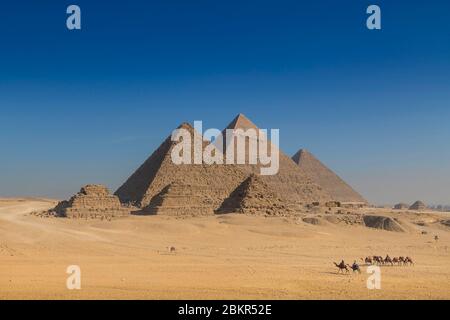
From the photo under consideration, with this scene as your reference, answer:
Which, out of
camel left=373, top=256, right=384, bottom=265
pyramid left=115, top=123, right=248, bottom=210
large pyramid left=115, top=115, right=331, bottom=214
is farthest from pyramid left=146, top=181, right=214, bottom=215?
camel left=373, top=256, right=384, bottom=265

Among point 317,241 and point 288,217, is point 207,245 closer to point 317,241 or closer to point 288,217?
point 317,241

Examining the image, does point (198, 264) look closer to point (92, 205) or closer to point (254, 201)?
point (254, 201)

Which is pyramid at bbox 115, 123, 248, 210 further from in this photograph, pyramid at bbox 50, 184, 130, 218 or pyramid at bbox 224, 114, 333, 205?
pyramid at bbox 224, 114, 333, 205

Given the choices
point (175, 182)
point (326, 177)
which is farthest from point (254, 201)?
point (326, 177)

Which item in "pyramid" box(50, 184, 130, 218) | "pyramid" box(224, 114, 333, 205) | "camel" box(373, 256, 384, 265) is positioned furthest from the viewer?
"pyramid" box(224, 114, 333, 205)

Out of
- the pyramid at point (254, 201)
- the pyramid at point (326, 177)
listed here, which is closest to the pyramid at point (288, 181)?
the pyramid at point (326, 177)

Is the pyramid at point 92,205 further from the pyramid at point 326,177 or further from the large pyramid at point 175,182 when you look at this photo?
the pyramid at point 326,177
